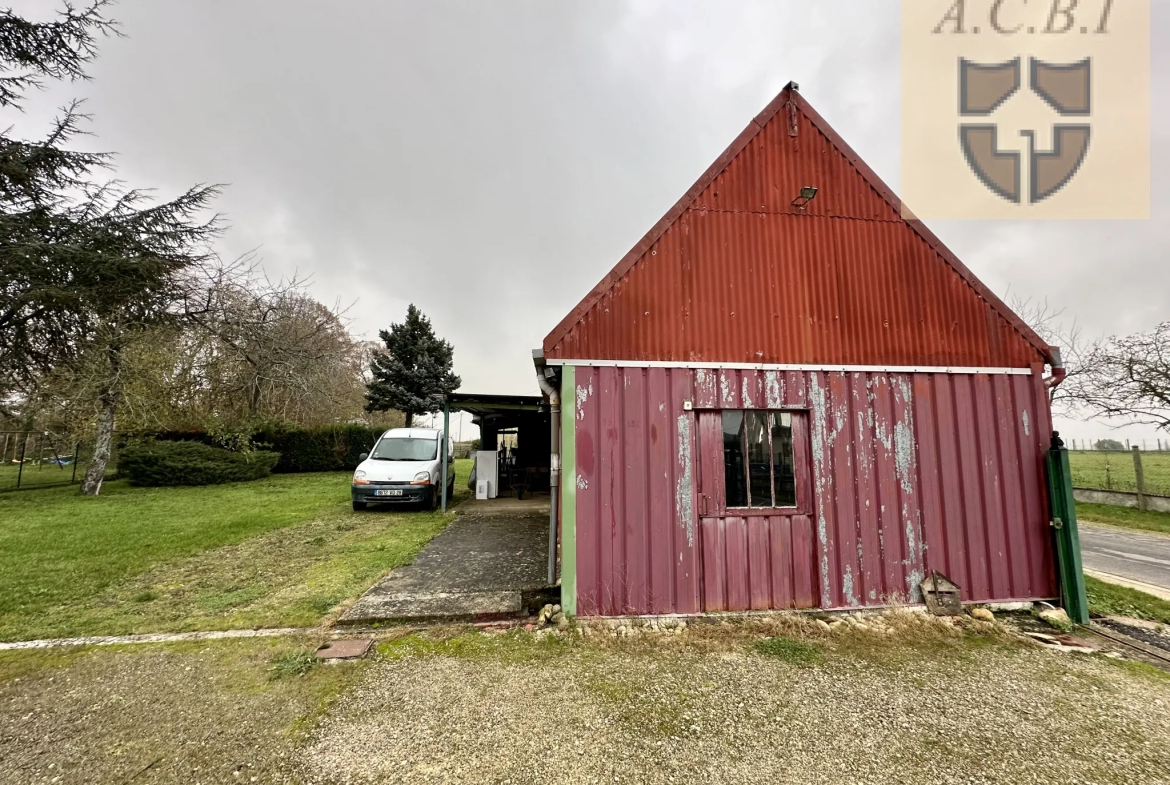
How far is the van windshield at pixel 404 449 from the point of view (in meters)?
11.2

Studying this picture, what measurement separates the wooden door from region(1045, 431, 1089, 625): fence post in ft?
8.28

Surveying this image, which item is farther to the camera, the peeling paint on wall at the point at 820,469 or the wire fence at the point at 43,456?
the wire fence at the point at 43,456

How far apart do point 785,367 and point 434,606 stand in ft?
14.1

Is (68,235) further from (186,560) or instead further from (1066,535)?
(1066,535)

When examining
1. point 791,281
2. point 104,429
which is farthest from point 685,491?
point 104,429

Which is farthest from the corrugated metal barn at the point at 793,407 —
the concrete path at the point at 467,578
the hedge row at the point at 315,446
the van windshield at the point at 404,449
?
the hedge row at the point at 315,446

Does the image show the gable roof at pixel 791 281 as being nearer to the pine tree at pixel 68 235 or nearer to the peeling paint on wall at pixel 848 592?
the peeling paint on wall at pixel 848 592

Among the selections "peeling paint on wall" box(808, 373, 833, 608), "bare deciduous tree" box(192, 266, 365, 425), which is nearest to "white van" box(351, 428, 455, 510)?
"bare deciduous tree" box(192, 266, 365, 425)

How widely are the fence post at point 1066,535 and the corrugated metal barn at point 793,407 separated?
0.34 feet

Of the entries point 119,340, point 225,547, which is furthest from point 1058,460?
point 119,340

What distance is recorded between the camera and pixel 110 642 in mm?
3926

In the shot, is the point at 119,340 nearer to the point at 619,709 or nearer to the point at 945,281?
the point at 619,709

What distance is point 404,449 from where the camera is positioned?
1134 cm

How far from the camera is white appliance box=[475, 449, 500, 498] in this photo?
12.6m
